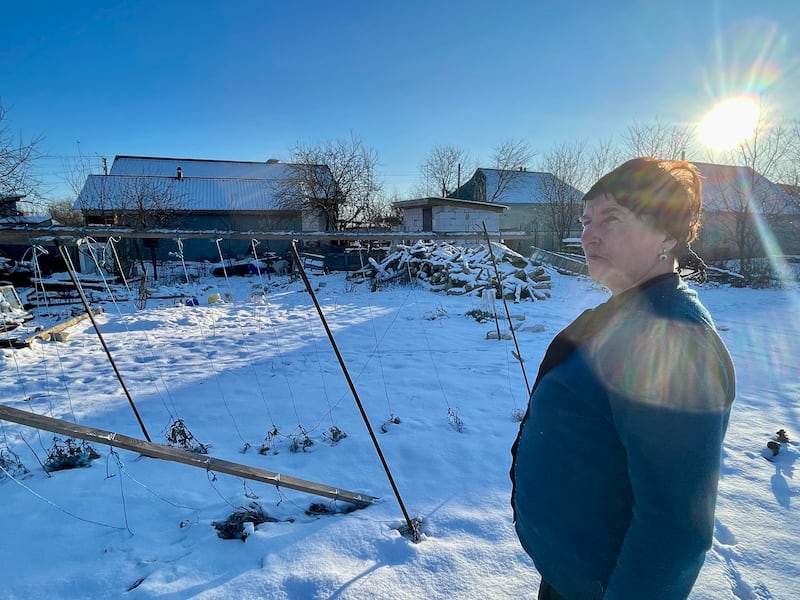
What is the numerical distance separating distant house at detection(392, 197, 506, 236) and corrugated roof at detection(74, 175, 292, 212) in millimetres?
9447

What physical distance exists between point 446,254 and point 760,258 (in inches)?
493

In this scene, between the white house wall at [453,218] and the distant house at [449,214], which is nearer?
the distant house at [449,214]

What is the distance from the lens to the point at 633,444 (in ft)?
2.80

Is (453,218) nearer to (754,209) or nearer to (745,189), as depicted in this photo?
(745,189)

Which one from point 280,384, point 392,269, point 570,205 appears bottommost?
point 280,384

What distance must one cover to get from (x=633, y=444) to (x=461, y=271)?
12.3 metres

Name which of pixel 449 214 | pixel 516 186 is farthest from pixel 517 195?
pixel 449 214

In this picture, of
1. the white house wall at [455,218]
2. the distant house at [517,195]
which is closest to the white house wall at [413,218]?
the white house wall at [455,218]

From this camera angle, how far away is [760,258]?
1594cm

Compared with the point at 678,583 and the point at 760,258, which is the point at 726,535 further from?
the point at 760,258

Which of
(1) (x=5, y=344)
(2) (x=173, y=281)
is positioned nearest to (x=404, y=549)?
(1) (x=5, y=344)

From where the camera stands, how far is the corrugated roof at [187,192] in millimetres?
22234

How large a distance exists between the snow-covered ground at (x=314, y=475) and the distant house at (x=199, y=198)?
1647 centimetres

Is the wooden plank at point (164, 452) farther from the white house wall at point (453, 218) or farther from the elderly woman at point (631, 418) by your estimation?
the white house wall at point (453, 218)
